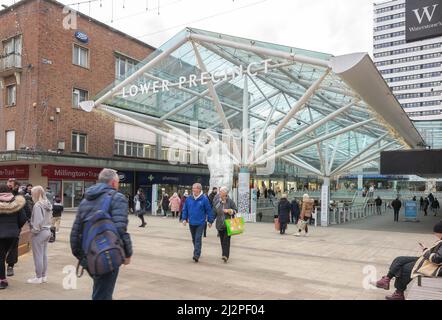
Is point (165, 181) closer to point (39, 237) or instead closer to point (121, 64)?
point (121, 64)

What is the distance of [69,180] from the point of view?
28.6 m

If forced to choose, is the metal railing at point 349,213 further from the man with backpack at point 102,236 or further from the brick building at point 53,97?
the man with backpack at point 102,236

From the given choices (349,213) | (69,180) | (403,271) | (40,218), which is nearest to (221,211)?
(40,218)

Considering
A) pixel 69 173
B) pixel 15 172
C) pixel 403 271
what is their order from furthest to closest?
pixel 69 173, pixel 15 172, pixel 403 271

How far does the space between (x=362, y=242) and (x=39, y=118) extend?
22.0 metres

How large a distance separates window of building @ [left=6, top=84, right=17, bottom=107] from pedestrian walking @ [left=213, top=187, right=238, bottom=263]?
24.0 m

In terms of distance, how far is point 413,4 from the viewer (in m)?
10.2

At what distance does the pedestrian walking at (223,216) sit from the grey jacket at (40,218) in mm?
3757

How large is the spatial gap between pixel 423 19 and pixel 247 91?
13.8 metres

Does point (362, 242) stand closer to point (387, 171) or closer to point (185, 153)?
point (387, 171)

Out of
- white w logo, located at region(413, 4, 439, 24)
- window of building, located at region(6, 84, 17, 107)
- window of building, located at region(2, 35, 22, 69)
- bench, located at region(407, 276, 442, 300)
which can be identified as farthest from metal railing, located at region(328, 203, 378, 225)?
window of building, located at region(2, 35, 22, 69)

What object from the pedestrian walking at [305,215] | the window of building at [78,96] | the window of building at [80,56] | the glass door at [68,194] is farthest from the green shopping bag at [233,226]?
the window of building at [80,56]

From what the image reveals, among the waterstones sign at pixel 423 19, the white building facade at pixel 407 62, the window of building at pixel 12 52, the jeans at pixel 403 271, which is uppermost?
the white building facade at pixel 407 62

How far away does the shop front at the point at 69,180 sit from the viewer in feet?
89.7
